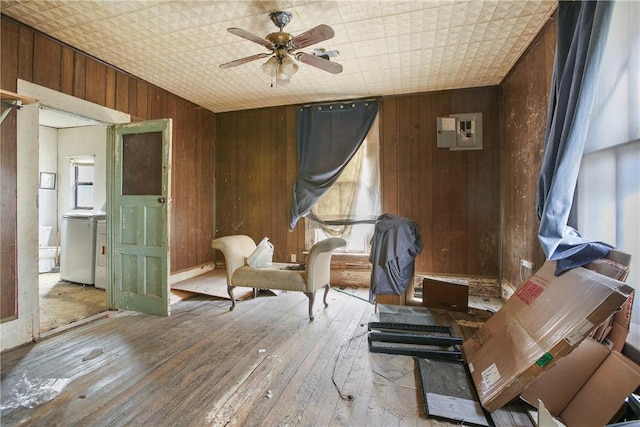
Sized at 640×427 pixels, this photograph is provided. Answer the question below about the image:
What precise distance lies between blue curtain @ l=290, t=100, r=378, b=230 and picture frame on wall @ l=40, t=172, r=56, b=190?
4190 mm

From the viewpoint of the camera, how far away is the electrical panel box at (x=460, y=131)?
3.78m

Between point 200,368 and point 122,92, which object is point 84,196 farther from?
point 200,368

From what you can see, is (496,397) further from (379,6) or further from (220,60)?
(220,60)

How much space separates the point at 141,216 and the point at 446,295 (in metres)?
3.28

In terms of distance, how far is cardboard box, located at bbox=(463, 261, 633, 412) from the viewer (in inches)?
59.1

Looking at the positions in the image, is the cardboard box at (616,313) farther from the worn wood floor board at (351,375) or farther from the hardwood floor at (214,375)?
the worn wood floor board at (351,375)

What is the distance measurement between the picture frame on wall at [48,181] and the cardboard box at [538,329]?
646cm

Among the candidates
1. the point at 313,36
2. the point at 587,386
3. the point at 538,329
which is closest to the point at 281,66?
the point at 313,36

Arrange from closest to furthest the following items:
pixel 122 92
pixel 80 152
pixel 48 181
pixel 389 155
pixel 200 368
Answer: pixel 200 368, pixel 122 92, pixel 389 155, pixel 80 152, pixel 48 181

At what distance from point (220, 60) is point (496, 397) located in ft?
11.7

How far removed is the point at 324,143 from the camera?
4277 mm

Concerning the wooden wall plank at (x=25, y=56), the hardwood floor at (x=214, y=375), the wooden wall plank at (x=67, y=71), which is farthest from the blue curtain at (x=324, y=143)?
the wooden wall plank at (x=25, y=56)

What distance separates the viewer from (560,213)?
6.25 feet

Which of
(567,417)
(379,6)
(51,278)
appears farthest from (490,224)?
(51,278)
